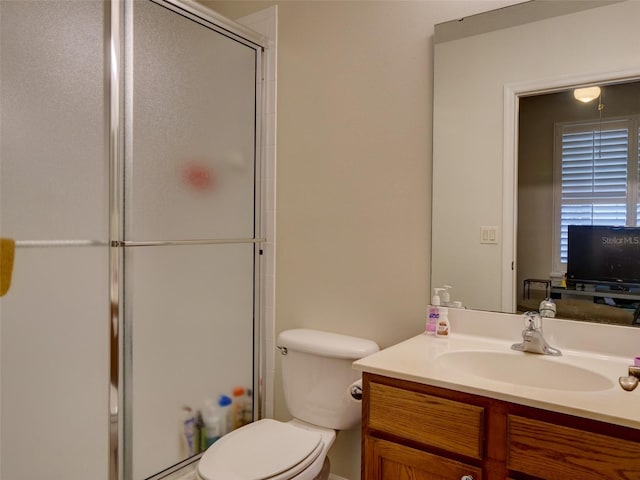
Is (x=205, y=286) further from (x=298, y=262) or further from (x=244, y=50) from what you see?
(x=244, y=50)

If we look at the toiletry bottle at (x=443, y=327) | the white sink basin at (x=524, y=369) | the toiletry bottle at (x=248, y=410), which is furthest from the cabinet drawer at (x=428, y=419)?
the toiletry bottle at (x=248, y=410)

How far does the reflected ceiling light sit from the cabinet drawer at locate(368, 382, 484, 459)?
1031mm

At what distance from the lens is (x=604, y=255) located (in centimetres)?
151

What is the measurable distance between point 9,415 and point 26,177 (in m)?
0.70

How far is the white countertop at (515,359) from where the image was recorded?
107 cm

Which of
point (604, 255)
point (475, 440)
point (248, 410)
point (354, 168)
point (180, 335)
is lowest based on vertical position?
point (248, 410)

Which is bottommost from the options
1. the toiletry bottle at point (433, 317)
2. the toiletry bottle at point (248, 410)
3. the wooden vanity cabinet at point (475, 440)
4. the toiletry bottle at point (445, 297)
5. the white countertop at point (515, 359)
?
the toiletry bottle at point (248, 410)

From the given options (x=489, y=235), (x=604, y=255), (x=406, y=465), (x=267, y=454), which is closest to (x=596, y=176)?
(x=604, y=255)

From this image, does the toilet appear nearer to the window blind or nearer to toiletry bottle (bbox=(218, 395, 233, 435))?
toiletry bottle (bbox=(218, 395, 233, 435))

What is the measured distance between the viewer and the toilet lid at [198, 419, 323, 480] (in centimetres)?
146

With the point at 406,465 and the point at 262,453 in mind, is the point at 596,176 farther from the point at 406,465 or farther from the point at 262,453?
the point at 262,453

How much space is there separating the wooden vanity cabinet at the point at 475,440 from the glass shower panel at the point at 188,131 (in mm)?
976

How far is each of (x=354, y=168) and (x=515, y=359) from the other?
963 mm

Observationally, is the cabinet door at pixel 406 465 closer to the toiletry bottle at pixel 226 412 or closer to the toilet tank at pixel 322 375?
the toilet tank at pixel 322 375
